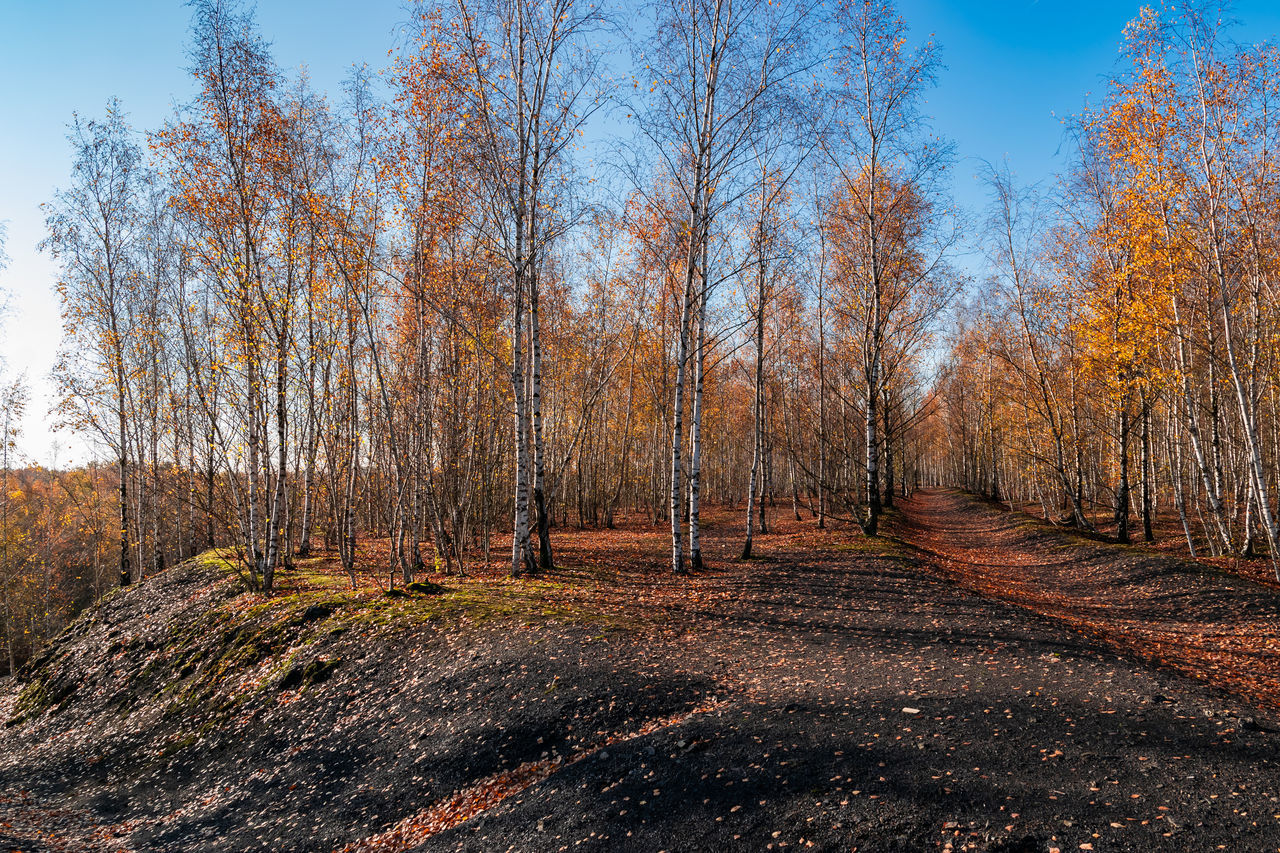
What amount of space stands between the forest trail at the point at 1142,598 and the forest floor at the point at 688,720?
83 millimetres

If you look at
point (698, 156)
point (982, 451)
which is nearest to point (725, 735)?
point (698, 156)

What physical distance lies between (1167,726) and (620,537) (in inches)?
611

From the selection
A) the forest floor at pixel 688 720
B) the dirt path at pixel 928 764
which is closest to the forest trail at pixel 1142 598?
the forest floor at pixel 688 720

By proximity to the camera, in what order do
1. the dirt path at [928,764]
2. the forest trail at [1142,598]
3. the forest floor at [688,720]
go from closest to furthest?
the dirt path at [928,764] < the forest floor at [688,720] < the forest trail at [1142,598]

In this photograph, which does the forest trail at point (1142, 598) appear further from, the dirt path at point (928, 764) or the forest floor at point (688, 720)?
the dirt path at point (928, 764)

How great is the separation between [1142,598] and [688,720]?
10408mm

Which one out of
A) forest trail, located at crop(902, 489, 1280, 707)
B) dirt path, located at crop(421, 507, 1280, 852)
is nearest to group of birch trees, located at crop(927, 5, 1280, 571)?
forest trail, located at crop(902, 489, 1280, 707)

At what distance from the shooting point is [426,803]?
5.46m

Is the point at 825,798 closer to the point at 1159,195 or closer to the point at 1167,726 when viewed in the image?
the point at 1167,726

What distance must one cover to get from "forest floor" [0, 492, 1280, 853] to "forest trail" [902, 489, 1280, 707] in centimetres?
8

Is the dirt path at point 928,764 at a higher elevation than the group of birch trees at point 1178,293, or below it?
below

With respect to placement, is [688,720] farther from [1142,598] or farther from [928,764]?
[1142,598]

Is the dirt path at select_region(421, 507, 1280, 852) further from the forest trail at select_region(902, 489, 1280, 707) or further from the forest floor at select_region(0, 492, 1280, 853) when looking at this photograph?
the forest trail at select_region(902, 489, 1280, 707)

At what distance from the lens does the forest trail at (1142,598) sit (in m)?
7.07
